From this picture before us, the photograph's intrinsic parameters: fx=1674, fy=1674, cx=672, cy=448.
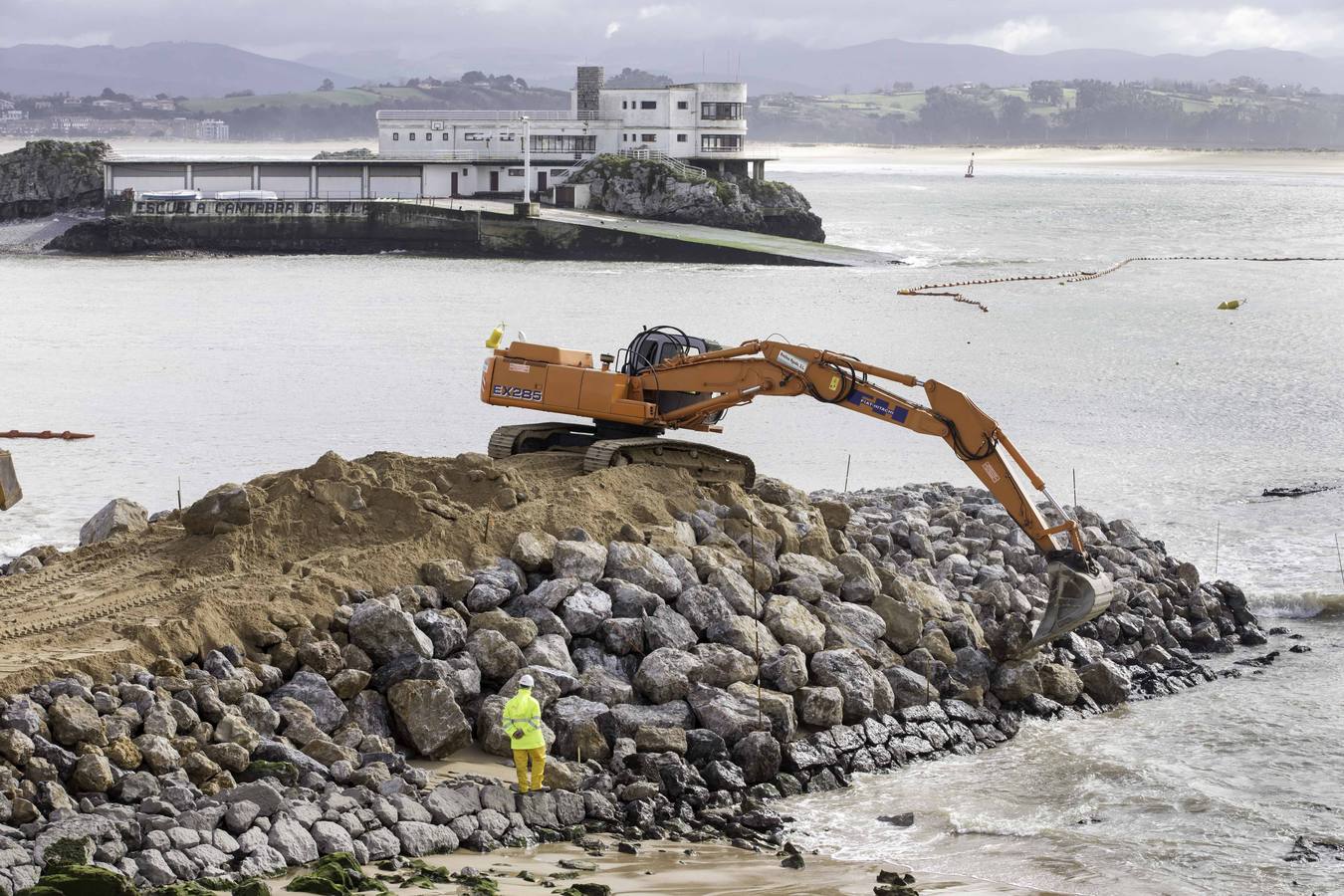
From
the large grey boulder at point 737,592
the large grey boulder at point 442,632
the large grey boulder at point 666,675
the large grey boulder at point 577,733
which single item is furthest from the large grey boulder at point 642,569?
the large grey boulder at point 577,733

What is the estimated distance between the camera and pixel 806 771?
11625mm

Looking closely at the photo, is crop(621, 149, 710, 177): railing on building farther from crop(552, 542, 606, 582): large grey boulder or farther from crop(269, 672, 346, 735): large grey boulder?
crop(269, 672, 346, 735): large grey boulder

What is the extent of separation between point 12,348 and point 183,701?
28424 millimetres

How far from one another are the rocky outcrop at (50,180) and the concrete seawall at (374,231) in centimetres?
409

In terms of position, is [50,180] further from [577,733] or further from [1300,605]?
[577,733]

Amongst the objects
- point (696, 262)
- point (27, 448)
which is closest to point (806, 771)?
point (27, 448)

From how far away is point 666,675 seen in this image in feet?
39.1

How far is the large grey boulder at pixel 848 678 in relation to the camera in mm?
12375

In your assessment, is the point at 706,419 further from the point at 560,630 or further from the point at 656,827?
the point at 656,827

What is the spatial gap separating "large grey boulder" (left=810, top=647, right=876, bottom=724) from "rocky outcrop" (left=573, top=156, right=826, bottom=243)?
54826 millimetres

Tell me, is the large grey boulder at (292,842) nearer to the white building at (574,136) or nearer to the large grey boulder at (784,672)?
the large grey boulder at (784,672)

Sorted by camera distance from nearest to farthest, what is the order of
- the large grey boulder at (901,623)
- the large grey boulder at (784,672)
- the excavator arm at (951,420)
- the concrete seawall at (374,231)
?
1. the large grey boulder at (784,672)
2. the excavator arm at (951,420)
3. the large grey boulder at (901,623)
4. the concrete seawall at (374,231)

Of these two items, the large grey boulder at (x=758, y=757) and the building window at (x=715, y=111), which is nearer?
the large grey boulder at (x=758, y=757)

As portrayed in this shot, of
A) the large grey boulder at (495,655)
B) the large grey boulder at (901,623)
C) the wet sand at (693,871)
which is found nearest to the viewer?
the wet sand at (693,871)
